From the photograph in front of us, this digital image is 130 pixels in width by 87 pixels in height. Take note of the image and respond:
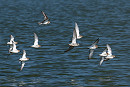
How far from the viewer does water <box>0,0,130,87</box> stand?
37.3 m

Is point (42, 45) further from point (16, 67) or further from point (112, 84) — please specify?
point (112, 84)

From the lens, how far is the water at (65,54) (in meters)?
37.3

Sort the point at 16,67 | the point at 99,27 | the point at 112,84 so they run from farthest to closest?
the point at 99,27
the point at 16,67
the point at 112,84

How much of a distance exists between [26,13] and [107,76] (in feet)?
166

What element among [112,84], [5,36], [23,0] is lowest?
[112,84]

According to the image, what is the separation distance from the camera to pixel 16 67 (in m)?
41.8

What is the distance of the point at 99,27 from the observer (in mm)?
65688

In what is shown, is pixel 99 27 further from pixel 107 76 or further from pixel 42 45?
pixel 107 76

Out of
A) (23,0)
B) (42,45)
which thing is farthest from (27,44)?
(23,0)

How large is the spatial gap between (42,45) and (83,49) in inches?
220

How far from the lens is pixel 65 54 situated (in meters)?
47.3

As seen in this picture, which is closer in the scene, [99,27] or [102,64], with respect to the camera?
[102,64]

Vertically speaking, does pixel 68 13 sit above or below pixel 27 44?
above

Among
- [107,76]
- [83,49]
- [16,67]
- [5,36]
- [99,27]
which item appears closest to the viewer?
[107,76]
